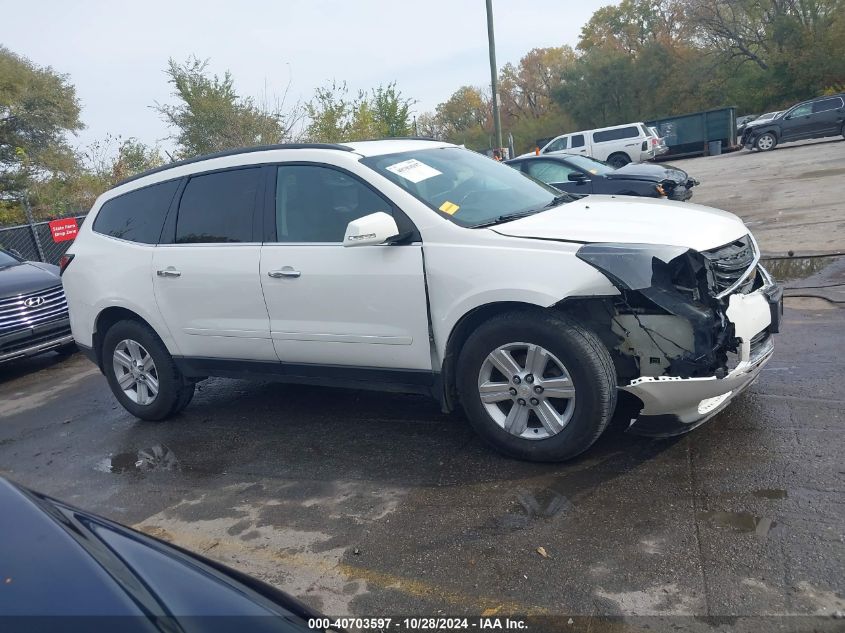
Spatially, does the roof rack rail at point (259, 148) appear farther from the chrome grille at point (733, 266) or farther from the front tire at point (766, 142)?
the front tire at point (766, 142)

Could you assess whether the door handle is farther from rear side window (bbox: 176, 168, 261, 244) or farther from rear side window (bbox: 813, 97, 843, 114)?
rear side window (bbox: 813, 97, 843, 114)

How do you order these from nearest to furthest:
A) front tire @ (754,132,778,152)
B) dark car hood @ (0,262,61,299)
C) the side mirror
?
the side mirror < dark car hood @ (0,262,61,299) < front tire @ (754,132,778,152)

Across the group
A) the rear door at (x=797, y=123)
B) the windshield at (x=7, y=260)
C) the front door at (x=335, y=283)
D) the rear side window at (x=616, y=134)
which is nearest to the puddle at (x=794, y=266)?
the front door at (x=335, y=283)

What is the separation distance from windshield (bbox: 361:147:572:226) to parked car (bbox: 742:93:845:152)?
26.4 metres

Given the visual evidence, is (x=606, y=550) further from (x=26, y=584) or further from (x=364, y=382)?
(x=26, y=584)

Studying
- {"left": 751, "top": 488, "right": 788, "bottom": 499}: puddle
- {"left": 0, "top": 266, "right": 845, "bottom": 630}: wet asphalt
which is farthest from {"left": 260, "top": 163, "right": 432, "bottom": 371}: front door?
{"left": 751, "top": 488, "right": 788, "bottom": 499}: puddle

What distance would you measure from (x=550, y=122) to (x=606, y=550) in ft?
187

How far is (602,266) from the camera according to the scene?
12.5ft

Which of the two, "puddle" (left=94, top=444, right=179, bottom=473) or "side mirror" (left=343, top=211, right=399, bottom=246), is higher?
"side mirror" (left=343, top=211, right=399, bottom=246)

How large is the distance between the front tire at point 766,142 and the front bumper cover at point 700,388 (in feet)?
91.4

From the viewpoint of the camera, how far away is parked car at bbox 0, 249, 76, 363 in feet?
27.3

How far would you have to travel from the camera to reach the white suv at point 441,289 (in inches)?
152

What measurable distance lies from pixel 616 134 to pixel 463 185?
25.7 m

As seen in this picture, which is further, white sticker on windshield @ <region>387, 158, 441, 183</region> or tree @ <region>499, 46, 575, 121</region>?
tree @ <region>499, 46, 575, 121</region>
